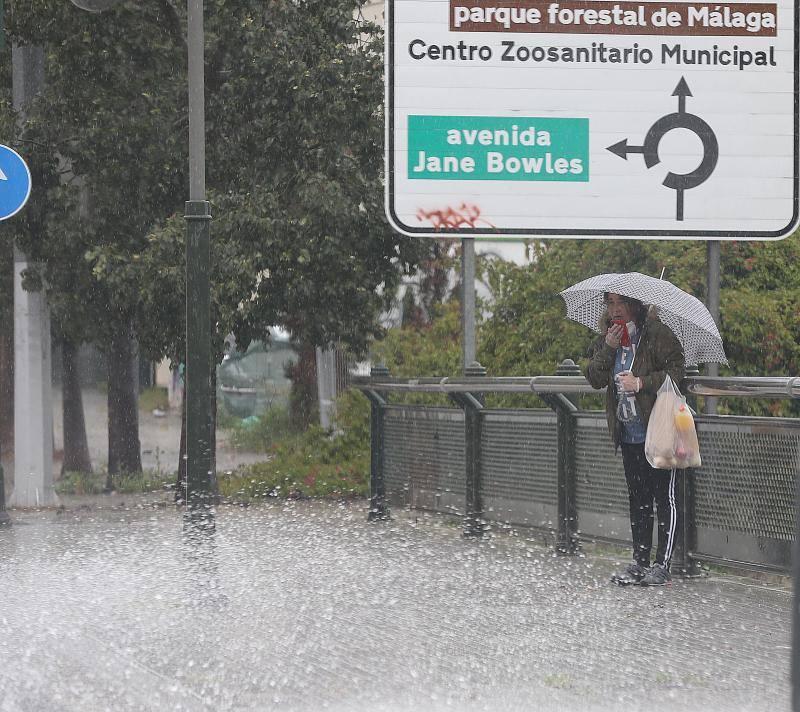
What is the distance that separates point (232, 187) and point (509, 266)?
3290 mm

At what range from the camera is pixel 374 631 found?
24.7ft

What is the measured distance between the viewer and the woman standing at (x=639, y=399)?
898 cm

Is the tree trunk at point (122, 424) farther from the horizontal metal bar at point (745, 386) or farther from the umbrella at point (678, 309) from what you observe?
the horizontal metal bar at point (745, 386)

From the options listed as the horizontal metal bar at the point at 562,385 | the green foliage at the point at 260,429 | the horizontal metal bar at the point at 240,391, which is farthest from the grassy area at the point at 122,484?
the horizontal metal bar at the point at 562,385

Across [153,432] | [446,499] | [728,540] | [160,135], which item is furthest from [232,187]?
[153,432]

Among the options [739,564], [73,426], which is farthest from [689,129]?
[73,426]

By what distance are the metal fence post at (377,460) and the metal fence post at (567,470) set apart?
3.05 m

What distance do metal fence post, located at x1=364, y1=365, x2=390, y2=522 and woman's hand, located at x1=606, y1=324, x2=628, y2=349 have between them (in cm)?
457

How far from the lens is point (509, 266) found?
47.2 ft

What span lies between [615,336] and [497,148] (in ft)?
7.69

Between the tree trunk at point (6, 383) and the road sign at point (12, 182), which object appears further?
the tree trunk at point (6, 383)

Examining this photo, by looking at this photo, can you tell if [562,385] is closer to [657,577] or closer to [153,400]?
[657,577]

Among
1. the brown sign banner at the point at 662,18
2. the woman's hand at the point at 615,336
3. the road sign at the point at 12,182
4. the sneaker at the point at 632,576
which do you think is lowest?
the sneaker at the point at 632,576

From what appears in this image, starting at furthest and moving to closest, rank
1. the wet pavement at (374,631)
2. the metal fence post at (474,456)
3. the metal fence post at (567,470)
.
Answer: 1. the metal fence post at (474,456)
2. the metal fence post at (567,470)
3. the wet pavement at (374,631)
